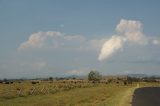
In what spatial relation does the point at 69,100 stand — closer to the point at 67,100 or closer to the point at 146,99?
the point at 67,100

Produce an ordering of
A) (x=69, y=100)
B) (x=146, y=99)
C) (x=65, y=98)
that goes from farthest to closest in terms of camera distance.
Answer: (x=65, y=98), (x=69, y=100), (x=146, y=99)

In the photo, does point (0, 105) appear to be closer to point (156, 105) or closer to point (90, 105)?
point (90, 105)

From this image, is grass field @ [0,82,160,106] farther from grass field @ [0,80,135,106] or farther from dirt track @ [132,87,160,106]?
dirt track @ [132,87,160,106]

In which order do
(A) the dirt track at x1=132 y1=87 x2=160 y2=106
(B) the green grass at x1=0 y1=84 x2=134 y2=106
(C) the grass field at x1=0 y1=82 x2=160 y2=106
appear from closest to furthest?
(A) the dirt track at x1=132 y1=87 x2=160 y2=106 → (B) the green grass at x1=0 y1=84 x2=134 y2=106 → (C) the grass field at x1=0 y1=82 x2=160 y2=106

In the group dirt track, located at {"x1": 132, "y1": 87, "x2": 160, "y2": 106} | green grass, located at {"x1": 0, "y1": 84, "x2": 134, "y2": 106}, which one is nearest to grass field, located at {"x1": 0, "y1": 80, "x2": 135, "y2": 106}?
green grass, located at {"x1": 0, "y1": 84, "x2": 134, "y2": 106}

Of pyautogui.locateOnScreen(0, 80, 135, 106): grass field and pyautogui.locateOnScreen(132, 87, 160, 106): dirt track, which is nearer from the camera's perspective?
pyautogui.locateOnScreen(132, 87, 160, 106): dirt track

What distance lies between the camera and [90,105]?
32.5 metres

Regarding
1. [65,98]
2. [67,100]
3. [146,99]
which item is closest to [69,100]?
[67,100]

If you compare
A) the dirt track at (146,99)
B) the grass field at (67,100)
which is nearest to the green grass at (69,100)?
the grass field at (67,100)

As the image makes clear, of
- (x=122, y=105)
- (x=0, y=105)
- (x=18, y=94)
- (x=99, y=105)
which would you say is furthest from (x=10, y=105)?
(x=18, y=94)

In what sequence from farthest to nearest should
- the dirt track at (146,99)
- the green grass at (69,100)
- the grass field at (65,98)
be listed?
the grass field at (65,98), the green grass at (69,100), the dirt track at (146,99)

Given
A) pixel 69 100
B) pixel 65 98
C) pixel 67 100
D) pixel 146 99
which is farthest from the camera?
pixel 65 98

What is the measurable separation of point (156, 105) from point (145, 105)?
40.6 inches

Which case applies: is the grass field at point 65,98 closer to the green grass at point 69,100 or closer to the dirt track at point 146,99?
the green grass at point 69,100
